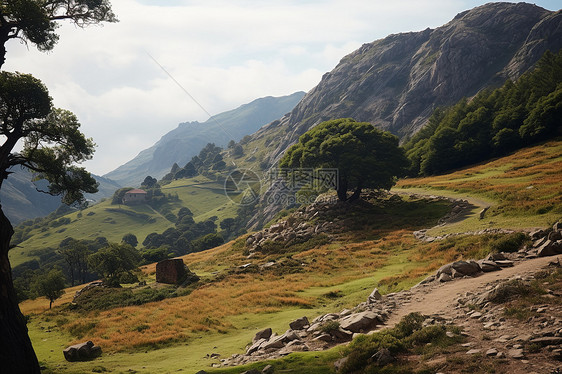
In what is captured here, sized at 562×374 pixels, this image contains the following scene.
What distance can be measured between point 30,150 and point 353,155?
1674 inches

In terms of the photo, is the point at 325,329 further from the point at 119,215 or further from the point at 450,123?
the point at 119,215

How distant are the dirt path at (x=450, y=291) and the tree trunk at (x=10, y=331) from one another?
38.1 feet

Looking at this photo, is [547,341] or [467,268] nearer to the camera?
[547,341]

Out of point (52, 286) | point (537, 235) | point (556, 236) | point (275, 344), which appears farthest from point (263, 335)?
point (52, 286)

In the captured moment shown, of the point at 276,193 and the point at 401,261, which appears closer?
the point at 401,261

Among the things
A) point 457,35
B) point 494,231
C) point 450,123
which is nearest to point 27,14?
point 494,231

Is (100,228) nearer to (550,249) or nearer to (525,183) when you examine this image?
(525,183)

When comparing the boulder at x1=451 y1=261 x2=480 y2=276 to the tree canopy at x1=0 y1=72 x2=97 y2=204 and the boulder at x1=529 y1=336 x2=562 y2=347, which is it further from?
the tree canopy at x1=0 y1=72 x2=97 y2=204

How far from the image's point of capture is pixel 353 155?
52.0 metres

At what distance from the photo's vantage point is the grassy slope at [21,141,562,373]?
54.5 ft

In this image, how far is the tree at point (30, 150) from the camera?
9375 mm

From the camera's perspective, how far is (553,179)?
38156 mm

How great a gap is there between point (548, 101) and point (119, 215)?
195 metres

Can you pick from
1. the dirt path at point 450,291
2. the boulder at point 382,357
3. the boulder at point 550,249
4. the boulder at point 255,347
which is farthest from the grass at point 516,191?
the boulder at point 255,347
